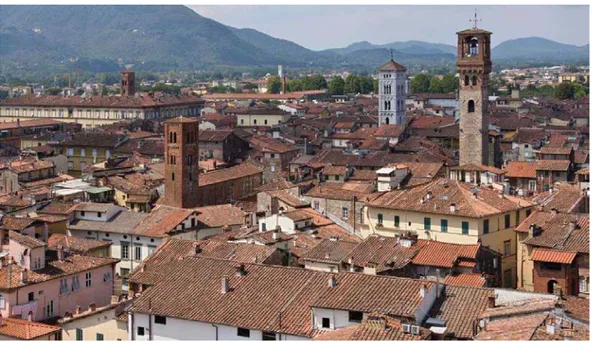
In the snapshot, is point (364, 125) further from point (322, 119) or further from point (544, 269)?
point (544, 269)

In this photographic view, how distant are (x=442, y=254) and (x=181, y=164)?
85.0 feet

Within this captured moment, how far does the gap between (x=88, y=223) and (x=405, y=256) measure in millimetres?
18554

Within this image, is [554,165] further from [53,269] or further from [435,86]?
[435,86]

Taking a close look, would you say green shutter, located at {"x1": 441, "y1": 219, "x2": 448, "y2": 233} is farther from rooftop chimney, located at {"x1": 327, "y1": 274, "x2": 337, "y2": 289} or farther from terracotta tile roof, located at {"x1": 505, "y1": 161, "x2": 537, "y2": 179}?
terracotta tile roof, located at {"x1": 505, "y1": 161, "x2": 537, "y2": 179}

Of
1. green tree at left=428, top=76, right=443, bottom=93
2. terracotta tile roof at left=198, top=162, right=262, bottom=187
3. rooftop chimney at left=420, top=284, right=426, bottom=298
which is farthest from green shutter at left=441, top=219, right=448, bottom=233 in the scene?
green tree at left=428, top=76, right=443, bottom=93

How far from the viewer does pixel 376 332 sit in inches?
945

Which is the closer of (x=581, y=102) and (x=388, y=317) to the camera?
(x=388, y=317)

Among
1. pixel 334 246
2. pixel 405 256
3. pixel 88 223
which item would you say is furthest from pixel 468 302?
pixel 88 223

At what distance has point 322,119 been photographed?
119m

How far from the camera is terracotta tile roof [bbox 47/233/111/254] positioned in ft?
140

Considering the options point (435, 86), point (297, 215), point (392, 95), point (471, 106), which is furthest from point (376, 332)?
point (435, 86)

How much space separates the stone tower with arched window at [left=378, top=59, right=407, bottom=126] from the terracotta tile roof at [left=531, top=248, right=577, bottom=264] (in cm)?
7887

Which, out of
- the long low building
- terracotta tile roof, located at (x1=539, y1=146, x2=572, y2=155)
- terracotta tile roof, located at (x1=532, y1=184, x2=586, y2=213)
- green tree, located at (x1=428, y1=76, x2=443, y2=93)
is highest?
green tree, located at (x1=428, y1=76, x2=443, y2=93)

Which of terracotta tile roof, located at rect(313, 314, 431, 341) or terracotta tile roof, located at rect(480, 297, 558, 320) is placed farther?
terracotta tile roof, located at rect(480, 297, 558, 320)
